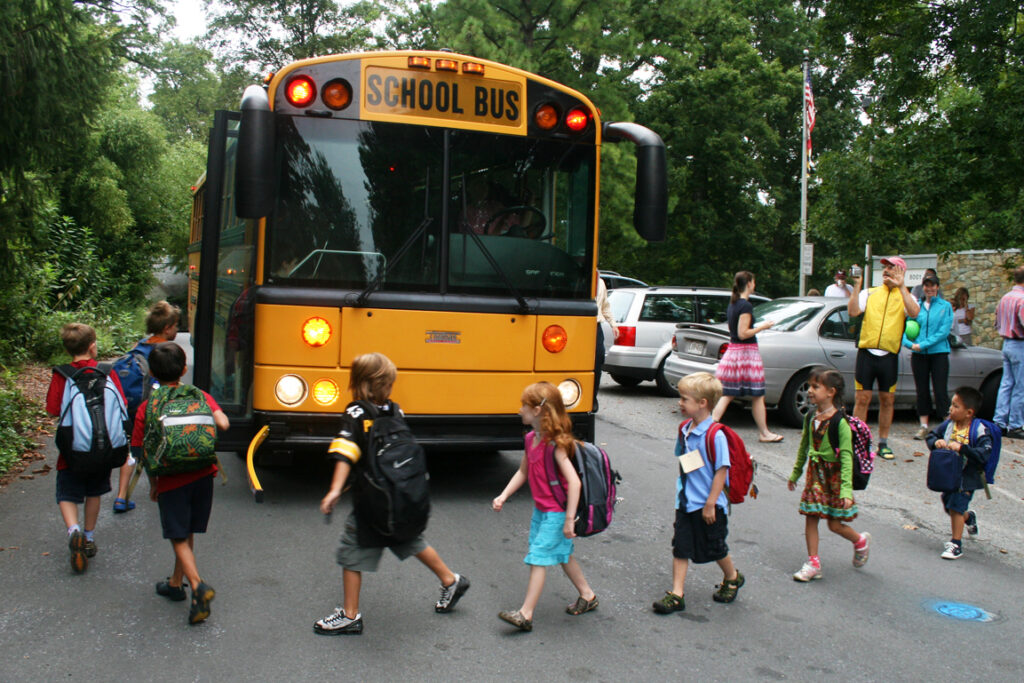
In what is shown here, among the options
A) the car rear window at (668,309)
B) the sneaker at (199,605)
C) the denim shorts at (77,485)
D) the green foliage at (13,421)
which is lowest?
the sneaker at (199,605)

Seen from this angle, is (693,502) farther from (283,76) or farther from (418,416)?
(283,76)

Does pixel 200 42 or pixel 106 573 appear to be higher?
pixel 200 42

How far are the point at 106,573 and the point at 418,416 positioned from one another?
2151mm

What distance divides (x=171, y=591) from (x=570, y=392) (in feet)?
9.94

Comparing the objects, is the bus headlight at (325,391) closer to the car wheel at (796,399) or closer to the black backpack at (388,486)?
the black backpack at (388,486)

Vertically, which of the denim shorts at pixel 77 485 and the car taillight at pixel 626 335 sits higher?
the car taillight at pixel 626 335

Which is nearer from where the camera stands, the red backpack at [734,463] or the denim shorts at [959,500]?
the red backpack at [734,463]

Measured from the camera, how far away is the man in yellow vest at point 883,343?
30.0ft

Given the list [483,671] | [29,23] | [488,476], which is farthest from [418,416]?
[29,23]

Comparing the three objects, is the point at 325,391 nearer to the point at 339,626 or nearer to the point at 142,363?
the point at 142,363

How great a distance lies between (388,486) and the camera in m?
4.27

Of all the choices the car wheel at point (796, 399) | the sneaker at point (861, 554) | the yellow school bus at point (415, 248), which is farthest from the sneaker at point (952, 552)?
the car wheel at point (796, 399)

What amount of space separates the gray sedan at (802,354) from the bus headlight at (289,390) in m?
6.01

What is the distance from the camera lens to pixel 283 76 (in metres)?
6.27
